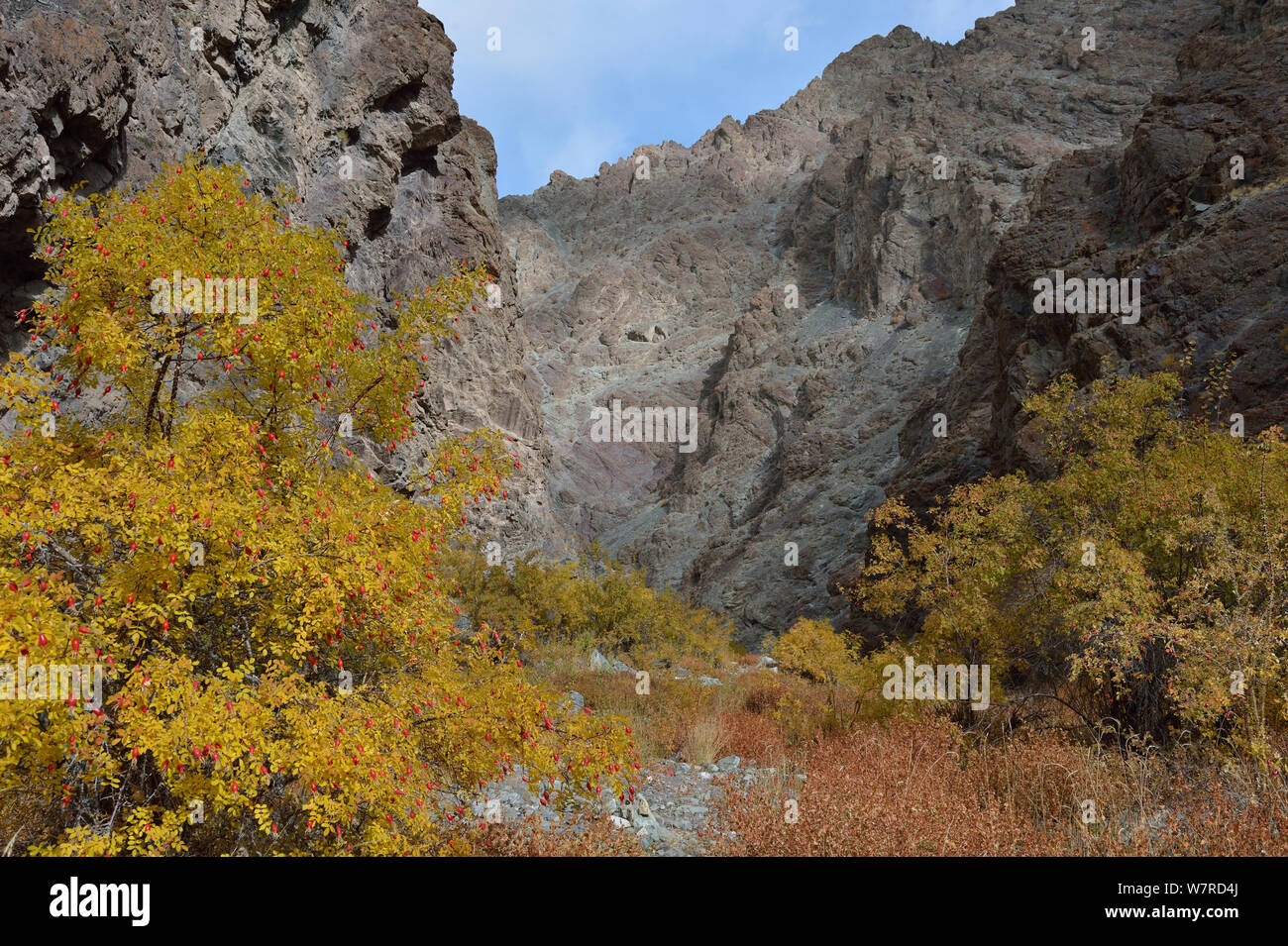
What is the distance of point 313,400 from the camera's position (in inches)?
191

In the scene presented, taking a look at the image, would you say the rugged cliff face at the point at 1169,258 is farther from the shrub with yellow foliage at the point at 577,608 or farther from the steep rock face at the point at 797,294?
the shrub with yellow foliage at the point at 577,608

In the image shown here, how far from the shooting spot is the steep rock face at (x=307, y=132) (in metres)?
12.5

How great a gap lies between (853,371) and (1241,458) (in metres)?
46.5

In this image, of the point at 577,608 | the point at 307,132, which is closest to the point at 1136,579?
the point at 577,608

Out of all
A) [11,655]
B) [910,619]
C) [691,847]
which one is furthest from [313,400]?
[910,619]

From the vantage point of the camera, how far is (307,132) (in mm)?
26781

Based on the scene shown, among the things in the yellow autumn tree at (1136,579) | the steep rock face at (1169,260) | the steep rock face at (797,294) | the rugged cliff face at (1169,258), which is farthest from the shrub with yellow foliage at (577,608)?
the rugged cliff face at (1169,258)

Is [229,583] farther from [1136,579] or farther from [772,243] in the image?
[772,243]

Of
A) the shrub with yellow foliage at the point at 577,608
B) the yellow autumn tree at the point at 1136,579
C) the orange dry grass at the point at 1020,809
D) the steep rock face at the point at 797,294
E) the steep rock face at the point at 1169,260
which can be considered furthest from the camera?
the steep rock face at the point at 797,294

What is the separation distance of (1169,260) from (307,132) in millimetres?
30363

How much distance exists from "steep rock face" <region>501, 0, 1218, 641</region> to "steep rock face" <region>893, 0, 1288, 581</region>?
251 inches

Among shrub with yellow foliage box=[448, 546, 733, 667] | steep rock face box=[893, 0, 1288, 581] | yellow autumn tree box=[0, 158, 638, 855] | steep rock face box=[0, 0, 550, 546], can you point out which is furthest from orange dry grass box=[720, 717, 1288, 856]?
shrub with yellow foliage box=[448, 546, 733, 667]

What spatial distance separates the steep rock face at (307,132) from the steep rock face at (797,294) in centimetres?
1553

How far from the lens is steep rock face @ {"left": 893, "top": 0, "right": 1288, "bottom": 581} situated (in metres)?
18.4
